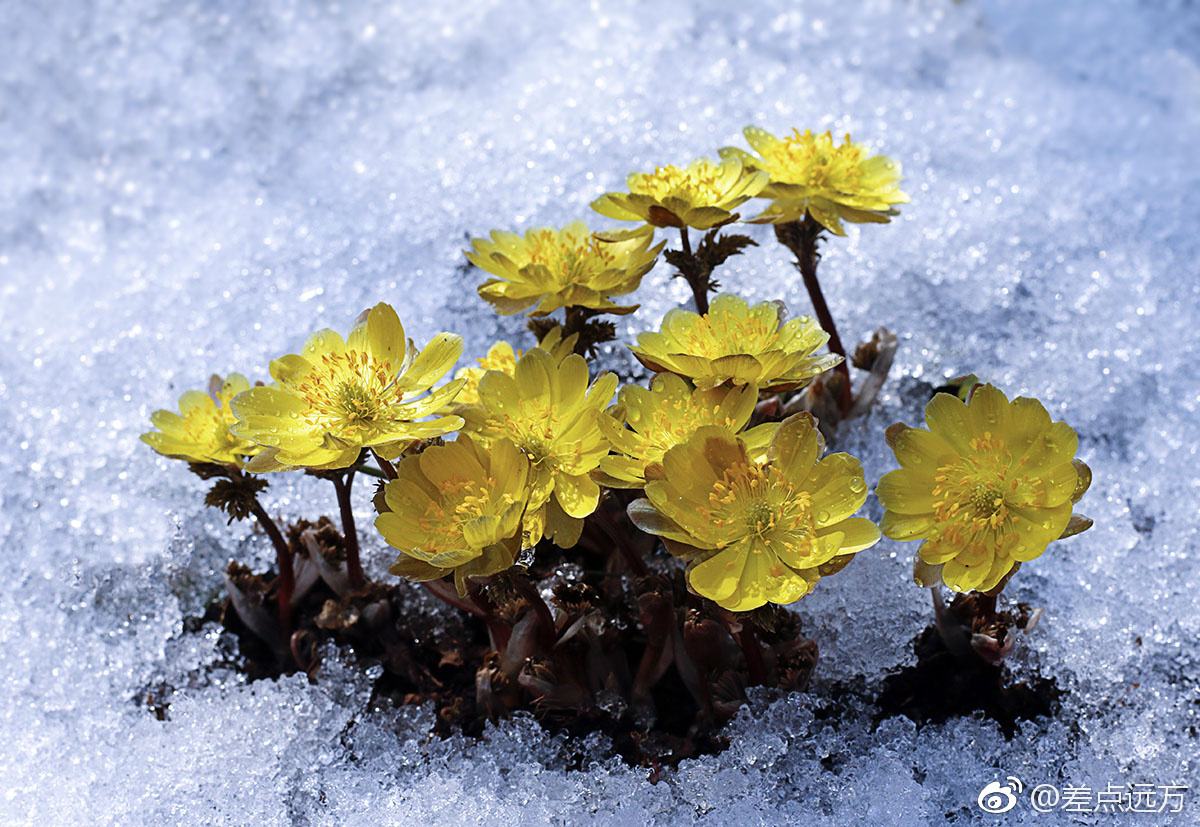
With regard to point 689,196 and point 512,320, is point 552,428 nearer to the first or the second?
point 689,196

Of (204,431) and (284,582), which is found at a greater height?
(204,431)

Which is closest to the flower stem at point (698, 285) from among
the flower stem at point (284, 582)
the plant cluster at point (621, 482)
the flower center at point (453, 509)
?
the plant cluster at point (621, 482)

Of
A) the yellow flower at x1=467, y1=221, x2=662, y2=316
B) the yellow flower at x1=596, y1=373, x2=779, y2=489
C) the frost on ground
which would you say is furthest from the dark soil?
the yellow flower at x1=467, y1=221, x2=662, y2=316

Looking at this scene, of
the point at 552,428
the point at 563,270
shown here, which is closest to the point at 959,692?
the point at 552,428

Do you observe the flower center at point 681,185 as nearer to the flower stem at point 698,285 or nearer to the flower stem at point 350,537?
the flower stem at point 698,285

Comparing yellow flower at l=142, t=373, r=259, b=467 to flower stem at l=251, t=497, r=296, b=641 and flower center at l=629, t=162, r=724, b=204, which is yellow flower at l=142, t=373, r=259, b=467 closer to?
flower stem at l=251, t=497, r=296, b=641

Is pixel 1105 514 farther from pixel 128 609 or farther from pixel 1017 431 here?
pixel 128 609
